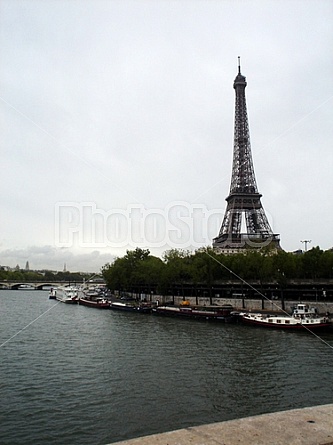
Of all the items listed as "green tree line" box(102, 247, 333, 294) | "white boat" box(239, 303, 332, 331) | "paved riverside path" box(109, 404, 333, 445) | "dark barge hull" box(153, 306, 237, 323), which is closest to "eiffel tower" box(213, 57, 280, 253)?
"green tree line" box(102, 247, 333, 294)

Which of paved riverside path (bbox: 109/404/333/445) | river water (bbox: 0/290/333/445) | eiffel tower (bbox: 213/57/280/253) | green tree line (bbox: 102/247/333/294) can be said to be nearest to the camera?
paved riverside path (bbox: 109/404/333/445)

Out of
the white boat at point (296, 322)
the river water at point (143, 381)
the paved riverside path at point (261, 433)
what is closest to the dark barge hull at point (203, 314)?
the white boat at point (296, 322)

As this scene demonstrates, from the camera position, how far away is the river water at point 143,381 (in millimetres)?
14383

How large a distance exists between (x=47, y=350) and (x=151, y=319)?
22328 millimetres

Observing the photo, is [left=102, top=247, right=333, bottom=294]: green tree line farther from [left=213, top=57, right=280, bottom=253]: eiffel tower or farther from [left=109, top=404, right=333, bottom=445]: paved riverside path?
[left=109, top=404, right=333, bottom=445]: paved riverside path

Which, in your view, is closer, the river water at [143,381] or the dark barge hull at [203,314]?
the river water at [143,381]

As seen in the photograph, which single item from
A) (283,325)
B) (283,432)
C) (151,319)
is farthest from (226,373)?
(151,319)

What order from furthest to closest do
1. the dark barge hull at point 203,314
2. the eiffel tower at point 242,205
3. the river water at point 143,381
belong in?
the eiffel tower at point 242,205, the dark barge hull at point 203,314, the river water at point 143,381

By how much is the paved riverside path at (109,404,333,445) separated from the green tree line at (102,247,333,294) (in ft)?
95.5

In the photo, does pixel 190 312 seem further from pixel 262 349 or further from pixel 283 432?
pixel 283 432

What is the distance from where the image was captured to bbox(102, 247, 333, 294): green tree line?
53031 millimetres

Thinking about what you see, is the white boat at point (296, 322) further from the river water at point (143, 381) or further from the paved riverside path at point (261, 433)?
the paved riverside path at point (261, 433)

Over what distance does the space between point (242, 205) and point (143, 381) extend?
7513 cm

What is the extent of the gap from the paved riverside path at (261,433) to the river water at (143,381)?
7.55 m
